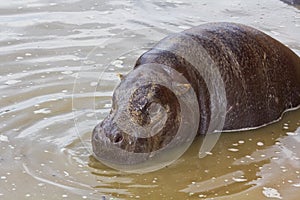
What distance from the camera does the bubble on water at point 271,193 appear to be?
493 centimetres

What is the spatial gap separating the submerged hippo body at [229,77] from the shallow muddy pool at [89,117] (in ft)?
0.60

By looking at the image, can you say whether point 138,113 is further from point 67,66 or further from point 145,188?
point 67,66

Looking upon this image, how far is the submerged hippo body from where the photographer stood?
17.6ft

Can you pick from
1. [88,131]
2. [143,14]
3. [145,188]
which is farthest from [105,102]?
[143,14]

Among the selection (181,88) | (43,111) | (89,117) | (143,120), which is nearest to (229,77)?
(181,88)

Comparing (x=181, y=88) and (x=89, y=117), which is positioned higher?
(x=181, y=88)

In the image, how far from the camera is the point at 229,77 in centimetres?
592

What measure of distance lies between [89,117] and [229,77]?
3.85 ft

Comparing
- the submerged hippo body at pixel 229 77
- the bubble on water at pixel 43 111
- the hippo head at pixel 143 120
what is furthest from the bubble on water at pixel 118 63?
the hippo head at pixel 143 120

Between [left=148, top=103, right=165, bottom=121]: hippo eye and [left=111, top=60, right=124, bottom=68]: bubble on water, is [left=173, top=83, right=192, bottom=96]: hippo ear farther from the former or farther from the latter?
[left=111, top=60, right=124, bottom=68]: bubble on water

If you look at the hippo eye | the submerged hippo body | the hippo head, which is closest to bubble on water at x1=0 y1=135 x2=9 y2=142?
the hippo head

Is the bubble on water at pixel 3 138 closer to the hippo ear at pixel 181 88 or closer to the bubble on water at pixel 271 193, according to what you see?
the hippo ear at pixel 181 88

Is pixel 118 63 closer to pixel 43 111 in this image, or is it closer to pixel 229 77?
pixel 43 111

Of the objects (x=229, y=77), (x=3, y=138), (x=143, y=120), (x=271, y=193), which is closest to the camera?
(x=271, y=193)
